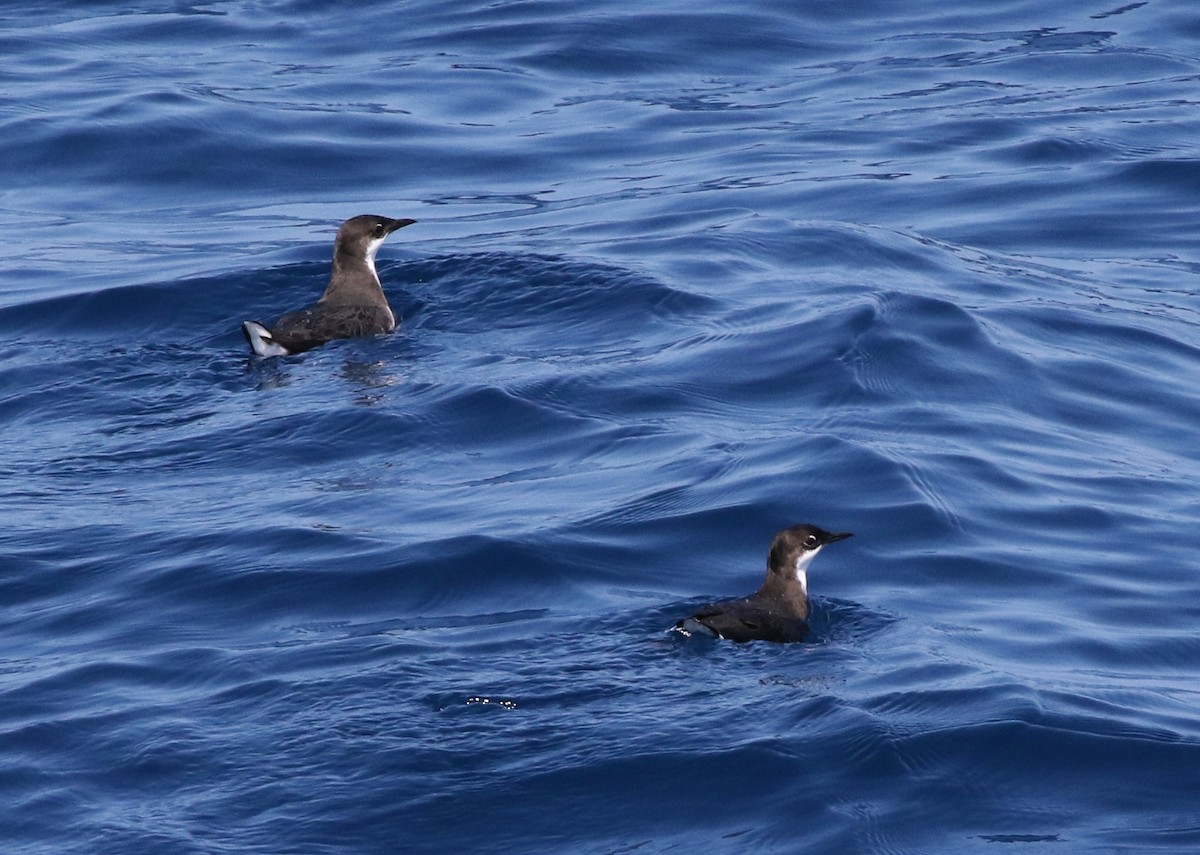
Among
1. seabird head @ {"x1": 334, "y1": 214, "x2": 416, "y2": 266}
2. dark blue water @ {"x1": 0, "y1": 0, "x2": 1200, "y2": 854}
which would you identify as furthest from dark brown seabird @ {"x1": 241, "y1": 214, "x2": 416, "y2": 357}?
dark blue water @ {"x1": 0, "y1": 0, "x2": 1200, "y2": 854}

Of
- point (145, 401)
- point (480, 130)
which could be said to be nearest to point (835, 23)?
point (480, 130)

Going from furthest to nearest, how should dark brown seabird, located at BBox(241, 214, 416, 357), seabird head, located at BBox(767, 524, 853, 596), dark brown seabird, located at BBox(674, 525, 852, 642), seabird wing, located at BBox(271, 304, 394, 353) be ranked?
1. seabird wing, located at BBox(271, 304, 394, 353)
2. dark brown seabird, located at BBox(241, 214, 416, 357)
3. seabird head, located at BBox(767, 524, 853, 596)
4. dark brown seabird, located at BBox(674, 525, 852, 642)

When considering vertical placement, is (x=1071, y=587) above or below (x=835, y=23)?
below

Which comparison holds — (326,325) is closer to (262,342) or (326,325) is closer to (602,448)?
(262,342)

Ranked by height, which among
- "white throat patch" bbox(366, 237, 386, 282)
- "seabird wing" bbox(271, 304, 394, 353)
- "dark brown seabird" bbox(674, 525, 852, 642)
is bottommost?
"dark brown seabird" bbox(674, 525, 852, 642)

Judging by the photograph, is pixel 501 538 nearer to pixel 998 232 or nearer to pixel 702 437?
pixel 702 437

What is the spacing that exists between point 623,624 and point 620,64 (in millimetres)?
14908

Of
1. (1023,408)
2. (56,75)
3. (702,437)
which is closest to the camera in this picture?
(702,437)

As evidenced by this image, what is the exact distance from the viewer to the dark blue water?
859cm

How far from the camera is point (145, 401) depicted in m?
13.5

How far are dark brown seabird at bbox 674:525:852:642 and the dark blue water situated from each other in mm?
139

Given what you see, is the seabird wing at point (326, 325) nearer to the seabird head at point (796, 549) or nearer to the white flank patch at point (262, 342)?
the white flank patch at point (262, 342)

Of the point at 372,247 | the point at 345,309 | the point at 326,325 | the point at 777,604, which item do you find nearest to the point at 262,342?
the point at 326,325

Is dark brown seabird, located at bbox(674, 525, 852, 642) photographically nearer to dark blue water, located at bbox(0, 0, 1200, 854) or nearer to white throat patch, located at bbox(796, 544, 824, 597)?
white throat patch, located at bbox(796, 544, 824, 597)
